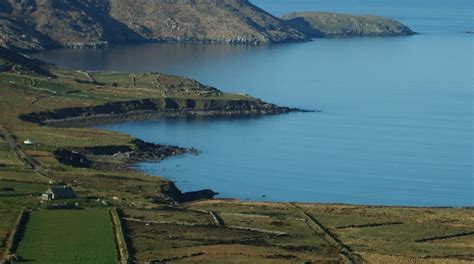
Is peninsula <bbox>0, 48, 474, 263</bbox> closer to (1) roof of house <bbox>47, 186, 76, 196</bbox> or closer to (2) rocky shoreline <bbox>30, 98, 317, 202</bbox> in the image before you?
(1) roof of house <bbox>47, 186, 76, 196</bbox>

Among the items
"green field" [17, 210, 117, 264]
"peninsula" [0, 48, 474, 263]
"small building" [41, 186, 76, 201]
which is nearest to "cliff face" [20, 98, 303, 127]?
"peninsula" [0, 48, 474, 263]

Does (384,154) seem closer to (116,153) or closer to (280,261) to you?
(116,153)

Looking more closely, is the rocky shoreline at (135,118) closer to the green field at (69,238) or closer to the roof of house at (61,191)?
the roof of house at (61,191)

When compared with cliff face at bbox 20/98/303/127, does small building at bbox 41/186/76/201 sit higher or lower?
higher

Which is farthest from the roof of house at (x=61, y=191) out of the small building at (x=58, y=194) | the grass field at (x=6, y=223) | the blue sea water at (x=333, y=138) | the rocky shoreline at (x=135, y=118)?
the blue sea water at (x=333, y=138)

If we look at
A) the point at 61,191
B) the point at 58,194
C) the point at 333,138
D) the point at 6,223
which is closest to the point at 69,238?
the point at 6,223

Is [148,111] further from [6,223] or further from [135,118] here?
[6,223]

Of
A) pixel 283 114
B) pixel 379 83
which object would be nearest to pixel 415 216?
pixel 283 114
